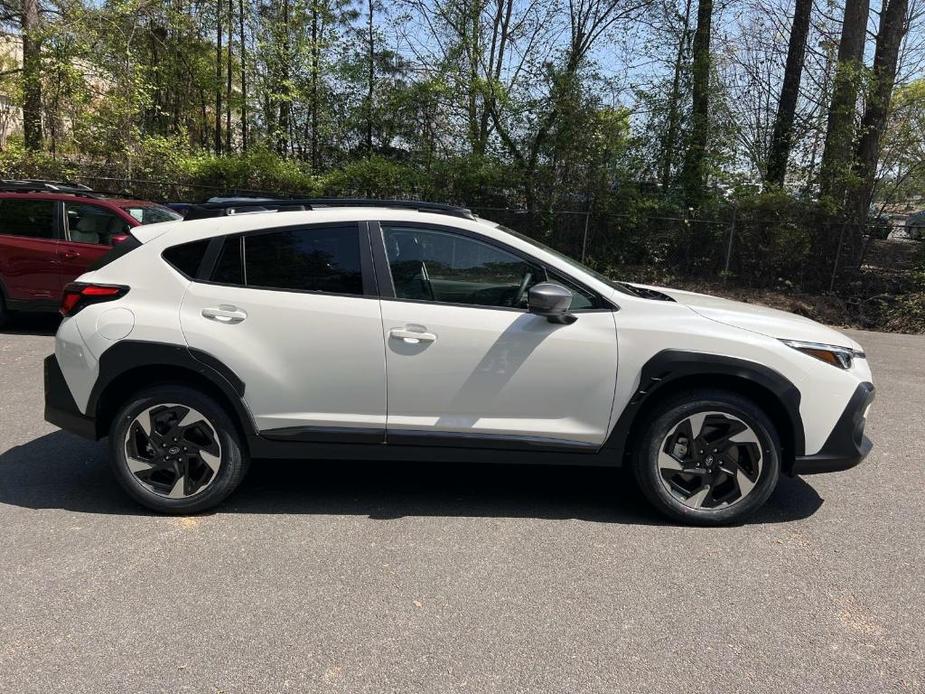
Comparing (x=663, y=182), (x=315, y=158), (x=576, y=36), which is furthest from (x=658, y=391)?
(x=315, y=158)

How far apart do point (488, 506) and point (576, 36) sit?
44.6ft

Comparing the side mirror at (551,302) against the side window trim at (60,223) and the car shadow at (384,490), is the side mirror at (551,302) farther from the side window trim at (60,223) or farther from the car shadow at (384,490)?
the side window trim at (60,223)

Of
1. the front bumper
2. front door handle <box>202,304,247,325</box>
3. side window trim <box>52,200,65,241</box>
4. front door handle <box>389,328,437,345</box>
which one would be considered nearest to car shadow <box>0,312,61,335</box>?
→ side window trim <box>52,200,65,241</box>

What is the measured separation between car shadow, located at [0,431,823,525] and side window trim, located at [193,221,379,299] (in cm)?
126

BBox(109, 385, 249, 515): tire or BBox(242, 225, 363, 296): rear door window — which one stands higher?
BBox(242, 225, 363, 296): rear door window

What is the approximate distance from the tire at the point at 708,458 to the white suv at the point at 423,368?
0.01 metres

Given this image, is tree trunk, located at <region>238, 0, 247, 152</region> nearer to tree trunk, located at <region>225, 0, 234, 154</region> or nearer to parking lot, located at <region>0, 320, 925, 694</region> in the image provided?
tree trunk, located at <region>225, 0, 234, 154</region>

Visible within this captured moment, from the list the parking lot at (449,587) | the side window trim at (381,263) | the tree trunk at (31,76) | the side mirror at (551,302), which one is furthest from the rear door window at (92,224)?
the tree trunk at (31,76)

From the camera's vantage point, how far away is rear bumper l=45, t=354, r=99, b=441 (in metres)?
→ 3.82

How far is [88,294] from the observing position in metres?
3.84

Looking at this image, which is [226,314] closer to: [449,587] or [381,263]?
[381,263]

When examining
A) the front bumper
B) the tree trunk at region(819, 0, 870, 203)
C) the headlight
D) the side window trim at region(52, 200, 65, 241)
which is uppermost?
the tree trunk at region(819, 0, 870, 203)

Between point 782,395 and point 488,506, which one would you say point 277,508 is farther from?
point 782,395

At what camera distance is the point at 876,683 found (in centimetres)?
256
